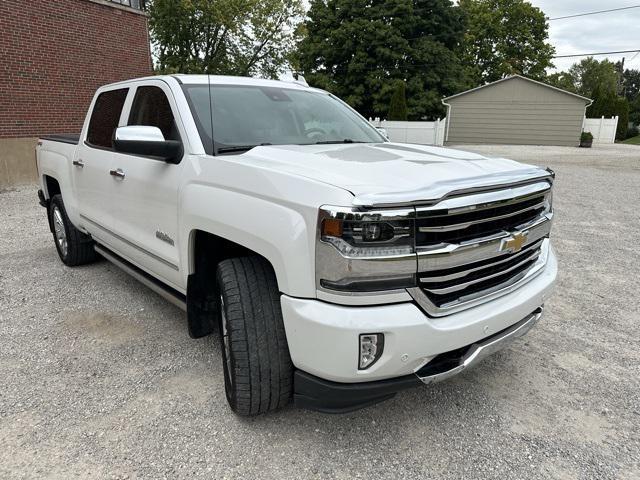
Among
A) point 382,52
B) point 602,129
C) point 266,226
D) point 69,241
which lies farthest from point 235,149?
point 602,129

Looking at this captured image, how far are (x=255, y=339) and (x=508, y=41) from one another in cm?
4995

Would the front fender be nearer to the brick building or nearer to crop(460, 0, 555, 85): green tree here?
the brick building

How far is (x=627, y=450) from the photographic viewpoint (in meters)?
2.34

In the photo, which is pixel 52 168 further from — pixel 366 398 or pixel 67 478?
pixel 366 398

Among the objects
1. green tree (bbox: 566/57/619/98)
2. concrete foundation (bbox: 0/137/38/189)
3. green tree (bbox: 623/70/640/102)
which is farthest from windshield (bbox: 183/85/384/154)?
green tree (bbox: 623/70/640/102)

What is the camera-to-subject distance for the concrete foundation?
34.7 ft

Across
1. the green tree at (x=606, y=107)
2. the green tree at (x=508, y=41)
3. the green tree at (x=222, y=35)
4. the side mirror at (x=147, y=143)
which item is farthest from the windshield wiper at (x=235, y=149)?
the green tree at (x=508, y=41)

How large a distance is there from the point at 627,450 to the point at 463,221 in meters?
1.43

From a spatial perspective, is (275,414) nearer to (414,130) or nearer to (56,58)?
Answer: (56,58)

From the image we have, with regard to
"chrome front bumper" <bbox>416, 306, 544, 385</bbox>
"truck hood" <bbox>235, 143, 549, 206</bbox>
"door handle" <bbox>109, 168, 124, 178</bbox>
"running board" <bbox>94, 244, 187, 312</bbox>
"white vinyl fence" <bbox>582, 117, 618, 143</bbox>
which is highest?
"truck hood" <bbox>235, 143, 549, 206</bbox>

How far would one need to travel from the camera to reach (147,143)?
8.78ft

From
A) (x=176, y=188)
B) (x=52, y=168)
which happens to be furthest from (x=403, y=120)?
(x=176, y=188)

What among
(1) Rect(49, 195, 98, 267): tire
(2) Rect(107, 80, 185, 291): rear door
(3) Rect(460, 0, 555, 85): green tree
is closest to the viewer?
(2) Rect(107, 80, 185, 291): rear door

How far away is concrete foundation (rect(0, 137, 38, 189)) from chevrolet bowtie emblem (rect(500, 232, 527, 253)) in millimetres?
11454
